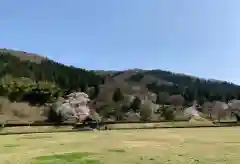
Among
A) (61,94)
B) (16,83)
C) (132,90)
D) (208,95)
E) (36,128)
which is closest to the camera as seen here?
(36,128)

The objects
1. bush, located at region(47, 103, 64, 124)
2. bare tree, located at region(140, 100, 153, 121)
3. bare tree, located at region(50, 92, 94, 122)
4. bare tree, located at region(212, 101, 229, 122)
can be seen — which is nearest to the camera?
bush, located at region(47, 103, 64, 124)

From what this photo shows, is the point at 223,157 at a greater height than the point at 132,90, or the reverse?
the point at 132,90

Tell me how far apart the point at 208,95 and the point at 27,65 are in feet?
215

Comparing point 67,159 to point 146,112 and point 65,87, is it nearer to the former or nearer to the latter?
point 146,112

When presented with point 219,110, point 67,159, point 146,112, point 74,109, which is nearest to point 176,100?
point 219,110

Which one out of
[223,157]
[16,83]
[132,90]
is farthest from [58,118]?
[223,157]

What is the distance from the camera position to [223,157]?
20031mm

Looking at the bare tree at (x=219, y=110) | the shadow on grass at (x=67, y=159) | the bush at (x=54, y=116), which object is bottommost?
the shadow on grass at (x=67, y=159)

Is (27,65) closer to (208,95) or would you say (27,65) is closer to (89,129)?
(208,95)

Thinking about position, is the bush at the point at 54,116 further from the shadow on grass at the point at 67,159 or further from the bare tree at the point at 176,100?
the bare tree at the point at 176,100

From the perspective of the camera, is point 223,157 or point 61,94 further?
point 61,94

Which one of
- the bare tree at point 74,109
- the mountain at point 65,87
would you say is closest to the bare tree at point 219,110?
the mountain at point 65,87

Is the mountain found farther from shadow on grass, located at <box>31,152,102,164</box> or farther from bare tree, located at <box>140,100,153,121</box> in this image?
shadow on grass, located at <box>31,152,102,164</box>

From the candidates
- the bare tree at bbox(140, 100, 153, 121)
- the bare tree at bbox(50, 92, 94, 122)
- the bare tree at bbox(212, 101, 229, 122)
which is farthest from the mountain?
the bare tree at bbox(212, 101, 229, 122)
